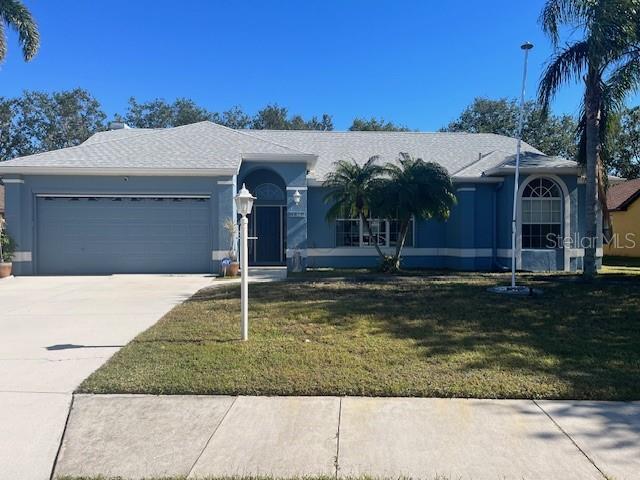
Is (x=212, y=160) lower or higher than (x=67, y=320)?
higher

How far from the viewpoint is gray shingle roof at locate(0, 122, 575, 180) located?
15609mm

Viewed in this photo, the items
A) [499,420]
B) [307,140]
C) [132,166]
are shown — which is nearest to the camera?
[499,420]

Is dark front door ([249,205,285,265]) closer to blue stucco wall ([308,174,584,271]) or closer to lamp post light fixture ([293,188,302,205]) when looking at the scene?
blue stucco wall ([308,174,584,271])

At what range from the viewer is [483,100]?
128ft

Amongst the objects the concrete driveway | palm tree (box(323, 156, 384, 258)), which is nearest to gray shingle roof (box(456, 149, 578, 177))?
palm tree (box(323, 156, 384, 258))

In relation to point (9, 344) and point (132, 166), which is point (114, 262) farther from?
point (9, 344)

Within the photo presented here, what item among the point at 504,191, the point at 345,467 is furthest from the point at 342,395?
the point at 504,191

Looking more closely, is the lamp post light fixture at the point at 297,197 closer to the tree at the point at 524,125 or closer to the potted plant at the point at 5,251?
the potted plant at the point at 5,251

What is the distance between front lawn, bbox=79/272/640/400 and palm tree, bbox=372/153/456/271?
4099 mm

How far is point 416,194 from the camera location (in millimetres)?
14031

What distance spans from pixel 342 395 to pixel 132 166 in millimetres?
12890

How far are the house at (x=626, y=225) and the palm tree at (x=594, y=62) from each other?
1559cm

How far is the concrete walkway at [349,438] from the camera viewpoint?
138 inches

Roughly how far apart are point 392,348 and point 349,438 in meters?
2.52
